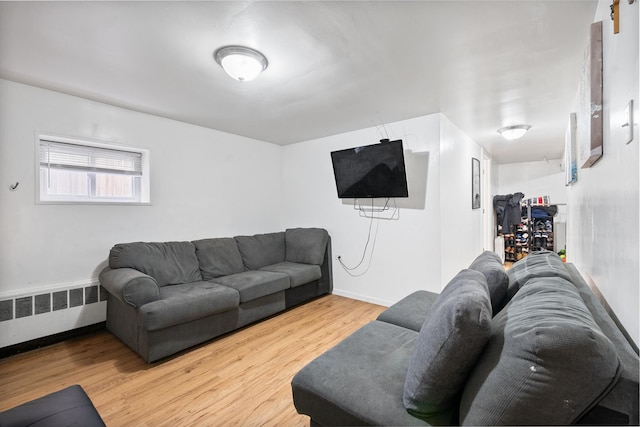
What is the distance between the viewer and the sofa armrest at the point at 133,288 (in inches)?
89.7

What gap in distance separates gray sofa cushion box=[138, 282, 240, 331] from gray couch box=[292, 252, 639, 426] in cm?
147

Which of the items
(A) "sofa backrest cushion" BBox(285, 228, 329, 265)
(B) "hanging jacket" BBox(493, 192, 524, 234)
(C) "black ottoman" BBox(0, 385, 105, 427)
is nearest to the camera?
(C) "black ottoman" BBox(0, 385, 105, 427)

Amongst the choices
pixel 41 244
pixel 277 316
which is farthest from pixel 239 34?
pixel 277 316

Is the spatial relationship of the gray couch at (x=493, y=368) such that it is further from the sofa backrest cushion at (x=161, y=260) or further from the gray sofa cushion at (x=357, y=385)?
the sofa backrest cushion at (x=161, y=260)

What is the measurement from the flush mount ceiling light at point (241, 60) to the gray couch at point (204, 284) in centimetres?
180

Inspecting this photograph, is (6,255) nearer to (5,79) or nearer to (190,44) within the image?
(5,79)

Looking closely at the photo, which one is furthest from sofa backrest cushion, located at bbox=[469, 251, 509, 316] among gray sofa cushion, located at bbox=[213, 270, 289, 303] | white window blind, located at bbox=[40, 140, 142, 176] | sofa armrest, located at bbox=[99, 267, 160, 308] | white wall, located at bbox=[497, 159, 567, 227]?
white wall, located at bbox=[497, 159, 567, 227]

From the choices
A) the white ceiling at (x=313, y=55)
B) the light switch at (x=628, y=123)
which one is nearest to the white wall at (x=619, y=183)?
the light switch at (x=628, y=123)

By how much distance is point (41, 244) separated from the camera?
260cm

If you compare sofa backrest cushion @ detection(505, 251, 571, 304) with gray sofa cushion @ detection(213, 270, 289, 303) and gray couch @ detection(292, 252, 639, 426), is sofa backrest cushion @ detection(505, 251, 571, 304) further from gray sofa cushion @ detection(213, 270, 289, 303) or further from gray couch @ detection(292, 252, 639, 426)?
gray sofa cushion @ detection(213, 270, 289, 303)

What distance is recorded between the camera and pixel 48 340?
103 inches

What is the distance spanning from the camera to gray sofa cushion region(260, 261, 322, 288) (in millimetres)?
3475

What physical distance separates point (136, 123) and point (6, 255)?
166 cm

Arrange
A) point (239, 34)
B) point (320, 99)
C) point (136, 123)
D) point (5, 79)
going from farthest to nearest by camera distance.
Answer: point (136, 123)
point (320, 99)
point (5, 79)
point (239, 34)
